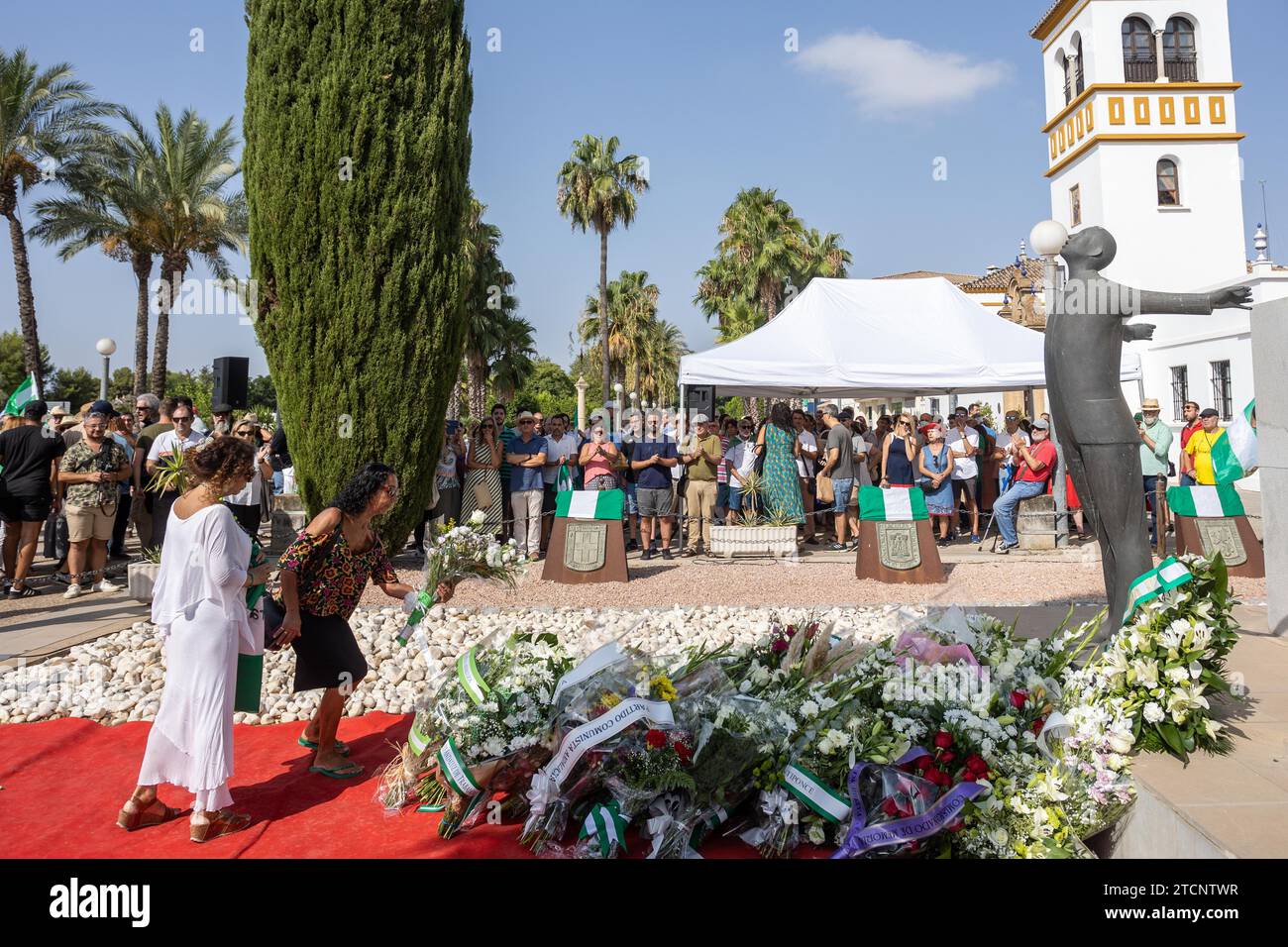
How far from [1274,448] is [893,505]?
4.21m

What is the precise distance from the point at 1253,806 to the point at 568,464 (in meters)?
9.13

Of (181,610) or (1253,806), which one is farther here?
(181,610)

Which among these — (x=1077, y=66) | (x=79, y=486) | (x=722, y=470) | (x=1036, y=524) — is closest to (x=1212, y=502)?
(x=1036, y=524)

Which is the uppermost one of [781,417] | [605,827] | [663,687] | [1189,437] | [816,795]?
[781,417]

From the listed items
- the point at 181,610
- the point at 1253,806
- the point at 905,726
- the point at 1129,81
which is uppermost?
the point at 1129,81

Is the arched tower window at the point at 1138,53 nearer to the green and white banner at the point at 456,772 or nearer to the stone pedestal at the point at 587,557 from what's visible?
the stone pedestal at the point at 587,557

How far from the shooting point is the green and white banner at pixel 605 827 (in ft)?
10.9

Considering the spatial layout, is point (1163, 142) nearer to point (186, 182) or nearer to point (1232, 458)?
point (1232, 458)

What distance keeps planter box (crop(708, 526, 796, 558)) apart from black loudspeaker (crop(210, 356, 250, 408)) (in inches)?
299

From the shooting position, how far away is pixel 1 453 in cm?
875

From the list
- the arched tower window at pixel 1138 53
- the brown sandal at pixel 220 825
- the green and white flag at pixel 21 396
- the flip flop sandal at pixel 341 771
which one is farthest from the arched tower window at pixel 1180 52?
the brown sandal at pixel 220 825

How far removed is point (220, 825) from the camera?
3.83 meters
